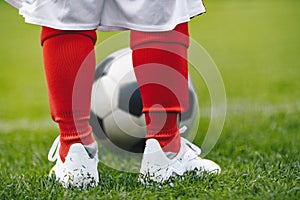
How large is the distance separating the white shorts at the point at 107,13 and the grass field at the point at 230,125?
63cm

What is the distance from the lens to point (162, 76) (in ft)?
7.04

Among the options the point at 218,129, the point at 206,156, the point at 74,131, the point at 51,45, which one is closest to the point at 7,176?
the point at 74,131

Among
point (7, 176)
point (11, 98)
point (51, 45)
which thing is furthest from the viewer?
point (11, 98)

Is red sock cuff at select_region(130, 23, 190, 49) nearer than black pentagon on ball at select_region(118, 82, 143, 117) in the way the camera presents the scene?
Yes

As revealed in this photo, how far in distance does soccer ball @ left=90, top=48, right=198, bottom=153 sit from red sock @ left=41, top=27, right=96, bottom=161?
64cm

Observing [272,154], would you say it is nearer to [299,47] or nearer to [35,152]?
[35,152]

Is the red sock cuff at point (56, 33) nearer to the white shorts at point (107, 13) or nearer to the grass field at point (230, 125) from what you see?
the white shorts at point (107, 13)

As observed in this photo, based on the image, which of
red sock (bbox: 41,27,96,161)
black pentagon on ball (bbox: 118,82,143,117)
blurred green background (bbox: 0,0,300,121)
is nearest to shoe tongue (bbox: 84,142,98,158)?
red sock (bbox: 41,27,96,161)

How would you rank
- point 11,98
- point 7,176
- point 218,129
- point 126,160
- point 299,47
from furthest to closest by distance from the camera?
1. point 299,47
2. point 11,98
3. point 218,129
4. point 126,160
5. point 7,176

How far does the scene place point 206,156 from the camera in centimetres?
291

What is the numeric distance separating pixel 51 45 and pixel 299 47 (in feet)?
22.8

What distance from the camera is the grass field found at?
2053 mm

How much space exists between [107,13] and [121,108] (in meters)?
0.85

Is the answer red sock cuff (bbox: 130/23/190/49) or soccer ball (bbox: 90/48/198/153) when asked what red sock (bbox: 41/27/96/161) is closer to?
red sock cuff (bbox: 130/23/190/49)
